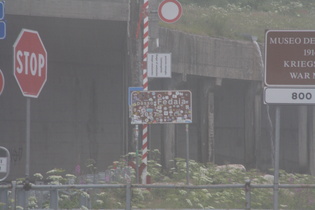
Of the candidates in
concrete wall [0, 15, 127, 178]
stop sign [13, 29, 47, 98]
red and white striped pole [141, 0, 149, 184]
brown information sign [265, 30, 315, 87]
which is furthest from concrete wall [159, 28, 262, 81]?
brown information sign [265, 30, 315, 87]

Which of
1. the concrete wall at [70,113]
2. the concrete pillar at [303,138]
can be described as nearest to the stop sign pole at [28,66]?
the concrete wall at [70,113]

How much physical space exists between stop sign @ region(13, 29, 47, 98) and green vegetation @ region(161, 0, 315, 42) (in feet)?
82.4

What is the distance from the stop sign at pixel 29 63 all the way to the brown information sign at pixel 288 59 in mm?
3206

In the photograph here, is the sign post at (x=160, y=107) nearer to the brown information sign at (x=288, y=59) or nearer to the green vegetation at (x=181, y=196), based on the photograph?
the green vegetation at (x=181, y=196)

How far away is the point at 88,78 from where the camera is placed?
41719 mm

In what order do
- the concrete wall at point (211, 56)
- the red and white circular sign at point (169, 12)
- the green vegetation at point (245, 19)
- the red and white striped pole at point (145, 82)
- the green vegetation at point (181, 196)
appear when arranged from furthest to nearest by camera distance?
the green vegetation at point (245, 19) < the concrete wall at point (211, 56) < the red and white circular sign at point (169, 12) < the red and white striped pole at point (145, 82) < the green vegetation at point (181, 196)

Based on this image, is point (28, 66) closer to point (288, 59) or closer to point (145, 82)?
point (288, 59)

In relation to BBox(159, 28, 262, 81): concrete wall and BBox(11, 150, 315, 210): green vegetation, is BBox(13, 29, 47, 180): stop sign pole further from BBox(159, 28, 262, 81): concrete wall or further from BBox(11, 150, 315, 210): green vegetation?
BBox(159, 28, 262, 81): concrete wall

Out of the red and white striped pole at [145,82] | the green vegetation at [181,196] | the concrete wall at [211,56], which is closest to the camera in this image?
the green vegetation at [181,196]

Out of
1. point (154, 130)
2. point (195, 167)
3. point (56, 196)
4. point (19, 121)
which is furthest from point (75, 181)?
point (154, 130)

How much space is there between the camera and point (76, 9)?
103ft

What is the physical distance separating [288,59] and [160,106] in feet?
33.3

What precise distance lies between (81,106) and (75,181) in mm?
24740

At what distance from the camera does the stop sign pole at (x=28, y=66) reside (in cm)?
1177
